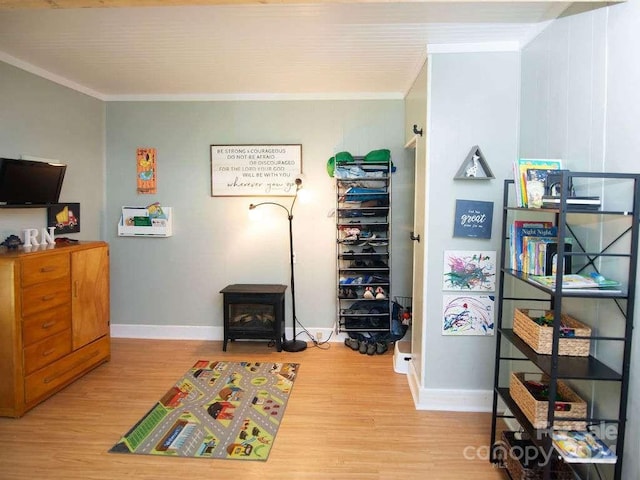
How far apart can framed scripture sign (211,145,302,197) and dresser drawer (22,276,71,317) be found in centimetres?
162

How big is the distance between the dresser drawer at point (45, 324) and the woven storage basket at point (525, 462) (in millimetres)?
3028

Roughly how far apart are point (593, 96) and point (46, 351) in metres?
3.65

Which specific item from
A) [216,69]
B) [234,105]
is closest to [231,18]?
[216,69]

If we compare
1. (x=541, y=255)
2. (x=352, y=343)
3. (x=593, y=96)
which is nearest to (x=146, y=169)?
(x=352, y=343)

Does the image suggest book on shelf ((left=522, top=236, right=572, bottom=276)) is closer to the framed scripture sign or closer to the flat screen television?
the framed scripture sign

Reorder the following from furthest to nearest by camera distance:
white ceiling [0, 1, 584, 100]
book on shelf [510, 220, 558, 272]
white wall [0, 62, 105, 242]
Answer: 1. white wall [0, 62, 105, 242]
2. white ceiling [0, 1, 584, 100]
3. book on shelf [510, 220, 558, 272]

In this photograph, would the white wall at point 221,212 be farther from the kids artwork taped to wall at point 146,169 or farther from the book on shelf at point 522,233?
the book on shelf at point 522,233

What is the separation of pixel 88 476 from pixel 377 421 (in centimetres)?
167

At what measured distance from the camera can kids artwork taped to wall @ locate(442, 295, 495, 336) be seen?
265cm

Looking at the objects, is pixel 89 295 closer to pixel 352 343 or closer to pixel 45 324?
pixel 45 324

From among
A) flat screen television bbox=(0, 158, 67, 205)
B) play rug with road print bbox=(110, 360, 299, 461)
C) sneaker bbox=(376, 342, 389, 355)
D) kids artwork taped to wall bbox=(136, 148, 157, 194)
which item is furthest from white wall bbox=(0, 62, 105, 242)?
sneaker bbox=(376, 342, 389, 355)

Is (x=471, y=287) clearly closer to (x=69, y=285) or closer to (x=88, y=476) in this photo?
(x=88, y=476)

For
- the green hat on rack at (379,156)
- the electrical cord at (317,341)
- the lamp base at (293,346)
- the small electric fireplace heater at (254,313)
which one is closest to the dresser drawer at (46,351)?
the small electric fireplace heater at (254,313)

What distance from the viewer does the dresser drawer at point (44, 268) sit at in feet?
8.38
